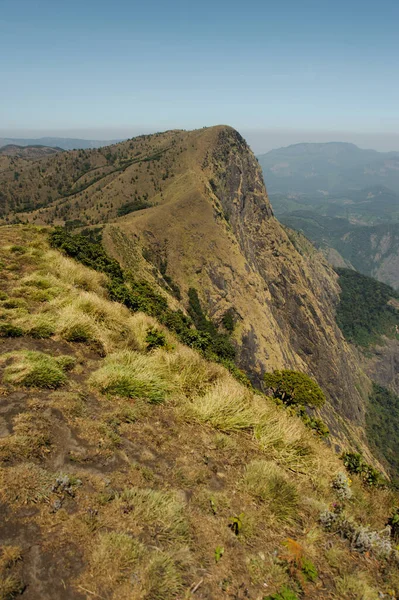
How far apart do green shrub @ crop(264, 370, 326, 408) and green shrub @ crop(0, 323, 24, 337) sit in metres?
19.7

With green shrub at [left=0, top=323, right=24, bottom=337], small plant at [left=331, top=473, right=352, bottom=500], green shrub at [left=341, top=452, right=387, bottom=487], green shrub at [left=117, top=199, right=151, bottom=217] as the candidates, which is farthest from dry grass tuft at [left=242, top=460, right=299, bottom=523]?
green shrub at [left=117, top=199, right=151, bottom=217]

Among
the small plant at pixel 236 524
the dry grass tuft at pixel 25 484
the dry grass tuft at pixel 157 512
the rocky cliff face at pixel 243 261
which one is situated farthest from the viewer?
the rocky cliff face at pixel 243 261

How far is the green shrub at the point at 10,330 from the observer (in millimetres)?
7609

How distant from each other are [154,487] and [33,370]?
10.6 ft

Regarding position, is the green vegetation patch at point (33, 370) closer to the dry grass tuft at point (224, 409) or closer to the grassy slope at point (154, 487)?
the grassy slope at point (154, 487)

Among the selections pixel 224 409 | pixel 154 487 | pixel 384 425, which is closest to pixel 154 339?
pixel 224 409

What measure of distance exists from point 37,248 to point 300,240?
197267 millimetres

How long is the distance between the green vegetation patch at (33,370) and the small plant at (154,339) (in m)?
2.90

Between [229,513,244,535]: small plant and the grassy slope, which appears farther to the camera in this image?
[229,513,244,535]: small plant

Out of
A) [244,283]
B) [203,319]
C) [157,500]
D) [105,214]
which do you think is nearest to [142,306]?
[157,500]

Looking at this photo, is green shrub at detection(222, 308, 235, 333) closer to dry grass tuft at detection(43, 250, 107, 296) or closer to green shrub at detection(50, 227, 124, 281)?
green shrub at detection(50, 227, 124, 281)

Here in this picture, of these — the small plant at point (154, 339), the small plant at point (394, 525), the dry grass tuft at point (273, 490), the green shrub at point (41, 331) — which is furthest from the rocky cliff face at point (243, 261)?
Answer: the small plant at point (394, 525)

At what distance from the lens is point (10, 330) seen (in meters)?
7.64

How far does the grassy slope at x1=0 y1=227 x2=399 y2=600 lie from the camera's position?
356 cm
